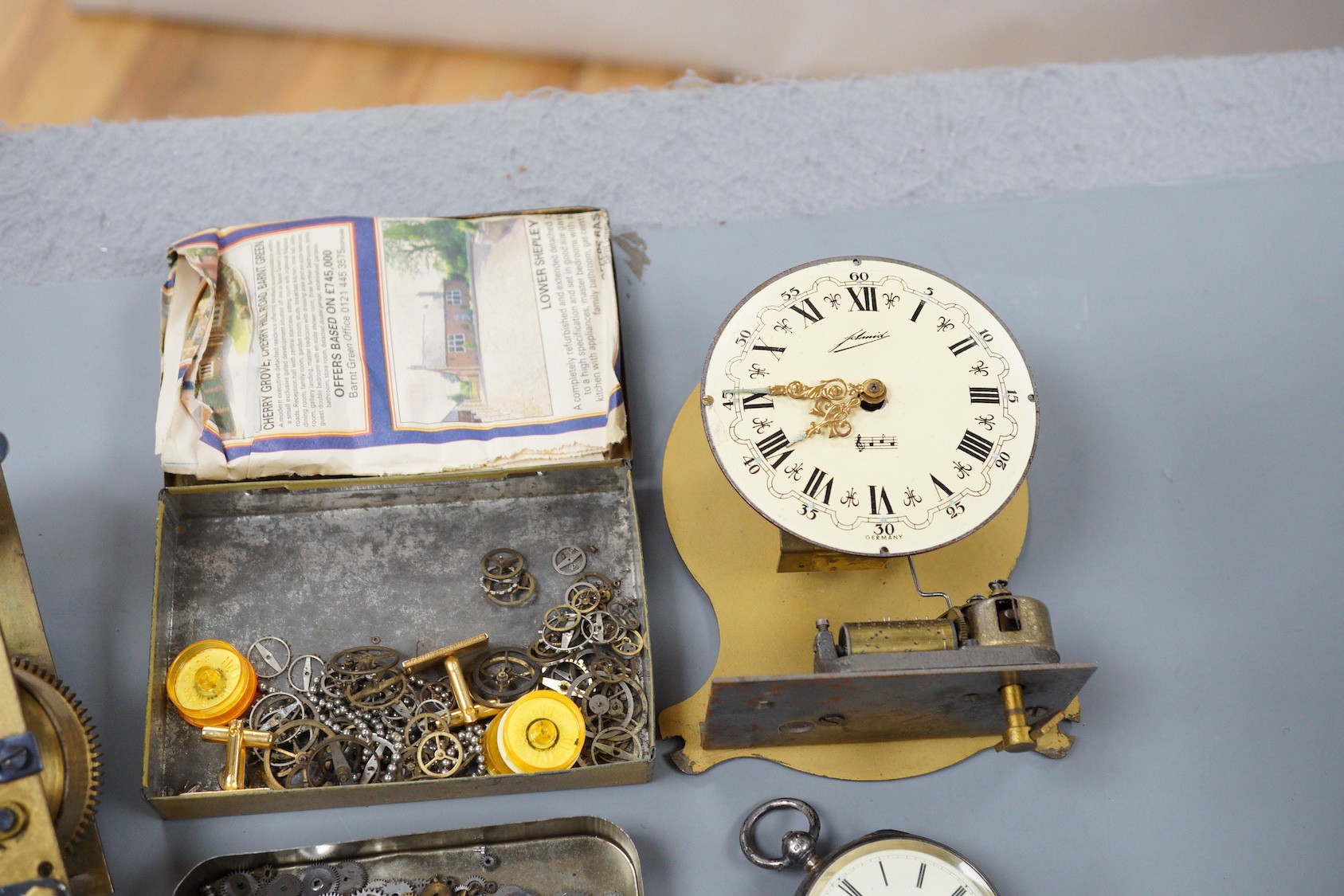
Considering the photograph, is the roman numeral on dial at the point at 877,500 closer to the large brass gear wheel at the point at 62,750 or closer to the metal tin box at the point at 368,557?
the metal tin box at the point at 368,557

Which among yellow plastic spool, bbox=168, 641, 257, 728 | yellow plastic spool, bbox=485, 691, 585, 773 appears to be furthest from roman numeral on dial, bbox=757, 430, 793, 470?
yellow plastic spool, bbox=168, 641, 257, 728

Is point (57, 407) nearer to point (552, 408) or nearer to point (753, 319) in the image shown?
point (552, 408)

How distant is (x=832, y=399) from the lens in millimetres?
1524

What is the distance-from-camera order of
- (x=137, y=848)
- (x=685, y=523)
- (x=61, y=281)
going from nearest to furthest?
(x=137, y=848) → (x=685, y=523) → (x=61, y=281)

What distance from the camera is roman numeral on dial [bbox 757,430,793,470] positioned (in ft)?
4.95

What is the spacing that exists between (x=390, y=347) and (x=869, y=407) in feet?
2.42

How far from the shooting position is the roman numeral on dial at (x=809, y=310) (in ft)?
5.20

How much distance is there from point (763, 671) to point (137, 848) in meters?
0.88

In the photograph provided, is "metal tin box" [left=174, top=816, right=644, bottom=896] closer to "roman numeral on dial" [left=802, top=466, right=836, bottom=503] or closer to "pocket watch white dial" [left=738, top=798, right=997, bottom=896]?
"pocket watch white dial" [left=738, top=798, right=997, bottom=896]

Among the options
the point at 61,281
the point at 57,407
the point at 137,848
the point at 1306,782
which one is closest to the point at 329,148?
the point at 61,281

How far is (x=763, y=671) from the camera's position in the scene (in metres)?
1.66

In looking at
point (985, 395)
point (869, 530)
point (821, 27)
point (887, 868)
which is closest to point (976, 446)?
point (985, 395)

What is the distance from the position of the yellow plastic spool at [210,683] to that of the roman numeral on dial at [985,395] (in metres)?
1.05

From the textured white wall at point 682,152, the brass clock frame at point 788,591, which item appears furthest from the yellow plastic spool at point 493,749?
the textured white wall at point 682,152
